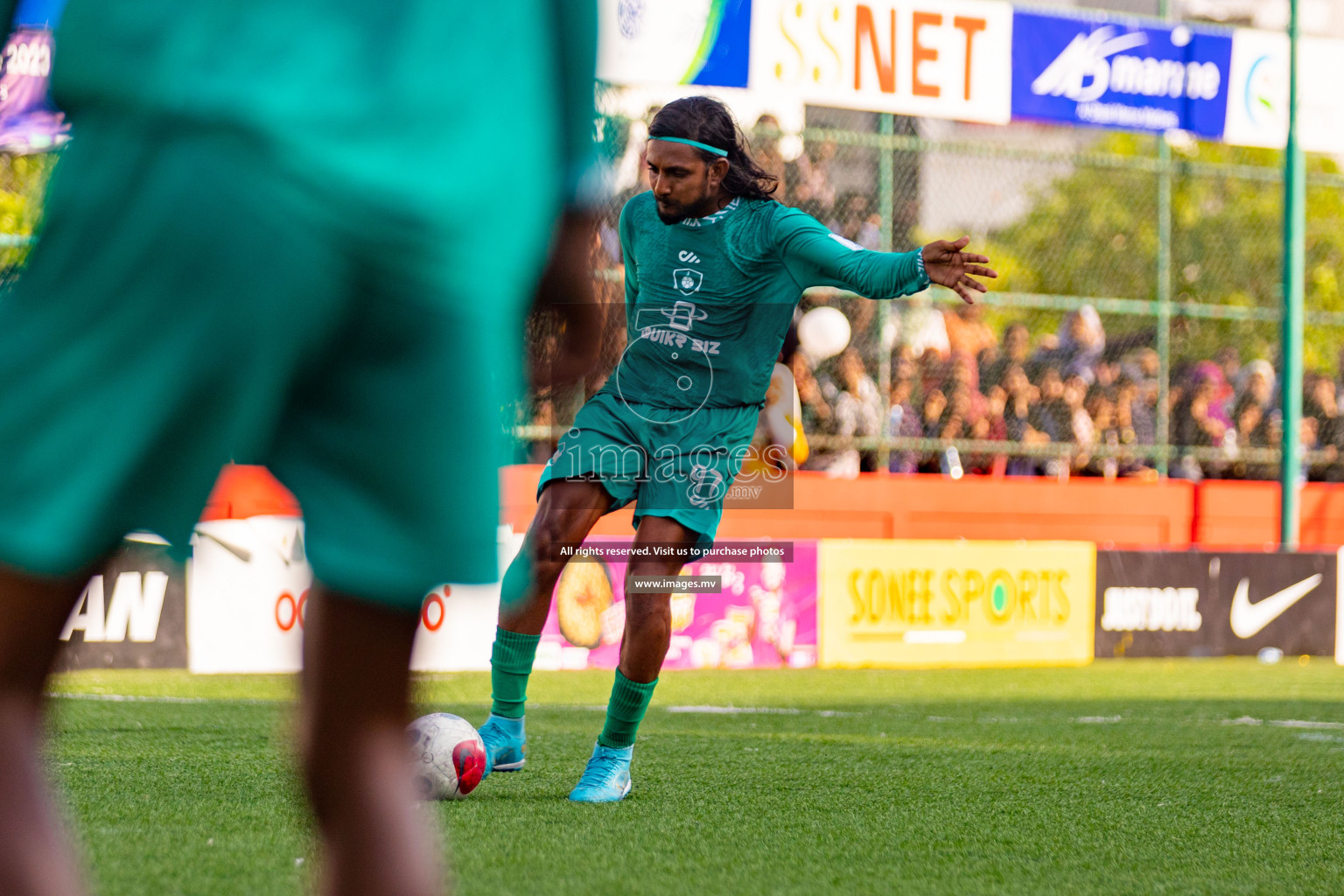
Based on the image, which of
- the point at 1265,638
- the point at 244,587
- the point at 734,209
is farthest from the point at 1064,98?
the point at 734,209

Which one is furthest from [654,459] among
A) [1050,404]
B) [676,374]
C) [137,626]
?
[1050,404]

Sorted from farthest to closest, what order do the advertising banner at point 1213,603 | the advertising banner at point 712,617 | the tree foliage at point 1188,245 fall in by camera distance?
the tree foliage at point 1188,245 < the advertising banner at point 1213,603 < the advertising banner at point 712,617

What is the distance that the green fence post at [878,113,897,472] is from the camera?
13836mm

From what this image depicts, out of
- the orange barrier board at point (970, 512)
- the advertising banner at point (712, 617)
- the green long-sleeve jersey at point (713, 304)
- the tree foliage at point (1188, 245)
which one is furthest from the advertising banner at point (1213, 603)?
the tree foliage at point (1188, 245)

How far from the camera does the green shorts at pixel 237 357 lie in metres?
1.32

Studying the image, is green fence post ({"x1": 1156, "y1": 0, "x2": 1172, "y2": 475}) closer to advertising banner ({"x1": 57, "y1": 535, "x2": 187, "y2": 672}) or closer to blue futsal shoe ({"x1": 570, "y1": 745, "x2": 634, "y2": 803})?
advertising banner ({"x1": 57, "y1": 535, "x2": 187, "y2": 672})

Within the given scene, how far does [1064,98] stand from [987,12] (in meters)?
1.07

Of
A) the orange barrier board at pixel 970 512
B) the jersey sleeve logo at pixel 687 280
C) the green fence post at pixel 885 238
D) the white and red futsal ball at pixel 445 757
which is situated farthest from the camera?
the green fence post at pixel 885 238

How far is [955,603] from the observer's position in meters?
12.2

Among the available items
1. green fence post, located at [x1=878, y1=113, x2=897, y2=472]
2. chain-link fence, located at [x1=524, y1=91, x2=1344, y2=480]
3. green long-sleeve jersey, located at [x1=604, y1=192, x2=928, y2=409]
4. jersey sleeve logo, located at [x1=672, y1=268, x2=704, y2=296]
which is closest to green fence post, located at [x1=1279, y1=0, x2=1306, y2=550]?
chain-link fence, located at [x1=524, y1=91, x2=1344, y2=480]

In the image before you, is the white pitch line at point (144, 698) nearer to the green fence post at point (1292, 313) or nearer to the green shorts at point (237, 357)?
the green shorts at point (237, 357)

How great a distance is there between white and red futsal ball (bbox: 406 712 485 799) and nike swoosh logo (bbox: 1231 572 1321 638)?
1005 centimetres

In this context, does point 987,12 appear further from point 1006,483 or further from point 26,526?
point 26,526

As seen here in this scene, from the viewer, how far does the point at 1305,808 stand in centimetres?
492
